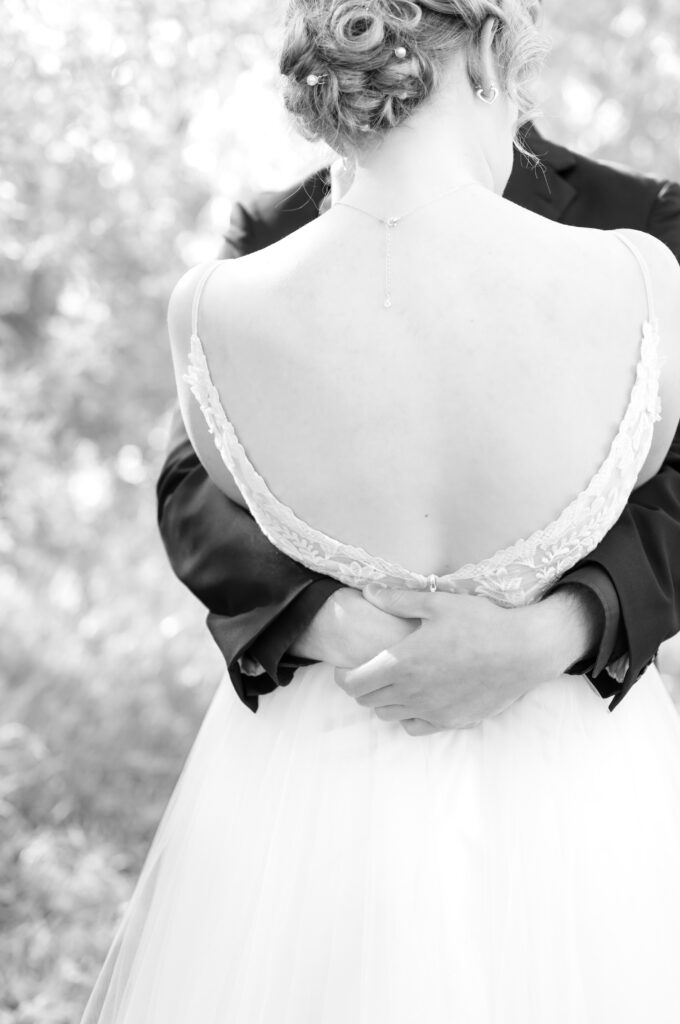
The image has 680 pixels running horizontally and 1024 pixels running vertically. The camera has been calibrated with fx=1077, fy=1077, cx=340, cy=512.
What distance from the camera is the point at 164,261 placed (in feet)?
14.8

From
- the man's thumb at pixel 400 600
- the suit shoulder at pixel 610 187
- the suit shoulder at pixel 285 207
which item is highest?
the suit shoulder at pixel 285 207

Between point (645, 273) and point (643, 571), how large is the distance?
0.51 meters

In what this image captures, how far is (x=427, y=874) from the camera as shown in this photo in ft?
5.72

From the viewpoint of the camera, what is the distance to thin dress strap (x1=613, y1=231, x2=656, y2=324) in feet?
5.48

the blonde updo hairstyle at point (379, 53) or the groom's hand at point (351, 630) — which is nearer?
the blonde updo hairstyle at point (379, 53)

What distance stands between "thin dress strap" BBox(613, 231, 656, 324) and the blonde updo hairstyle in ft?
1.07

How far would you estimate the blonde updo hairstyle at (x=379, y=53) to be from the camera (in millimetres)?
1636

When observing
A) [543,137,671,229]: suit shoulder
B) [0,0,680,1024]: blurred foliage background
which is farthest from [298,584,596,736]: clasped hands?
[0,0,680,1024]: blurred foliage background

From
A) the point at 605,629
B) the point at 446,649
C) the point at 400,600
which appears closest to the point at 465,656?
the point at 446,649

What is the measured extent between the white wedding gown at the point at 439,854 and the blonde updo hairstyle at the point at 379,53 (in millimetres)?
385

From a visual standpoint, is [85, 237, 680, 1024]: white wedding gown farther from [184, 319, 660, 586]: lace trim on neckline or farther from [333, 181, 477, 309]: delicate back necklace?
[333, 181, 477, 309]: delicate back necklace

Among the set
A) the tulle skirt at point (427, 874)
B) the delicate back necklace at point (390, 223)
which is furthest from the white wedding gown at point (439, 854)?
the delicate back necklace at point (390, 223)

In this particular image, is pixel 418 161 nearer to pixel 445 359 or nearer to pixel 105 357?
pixel 445 359

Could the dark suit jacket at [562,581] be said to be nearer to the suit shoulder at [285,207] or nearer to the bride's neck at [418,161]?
the suit shoulder at [285,207]
